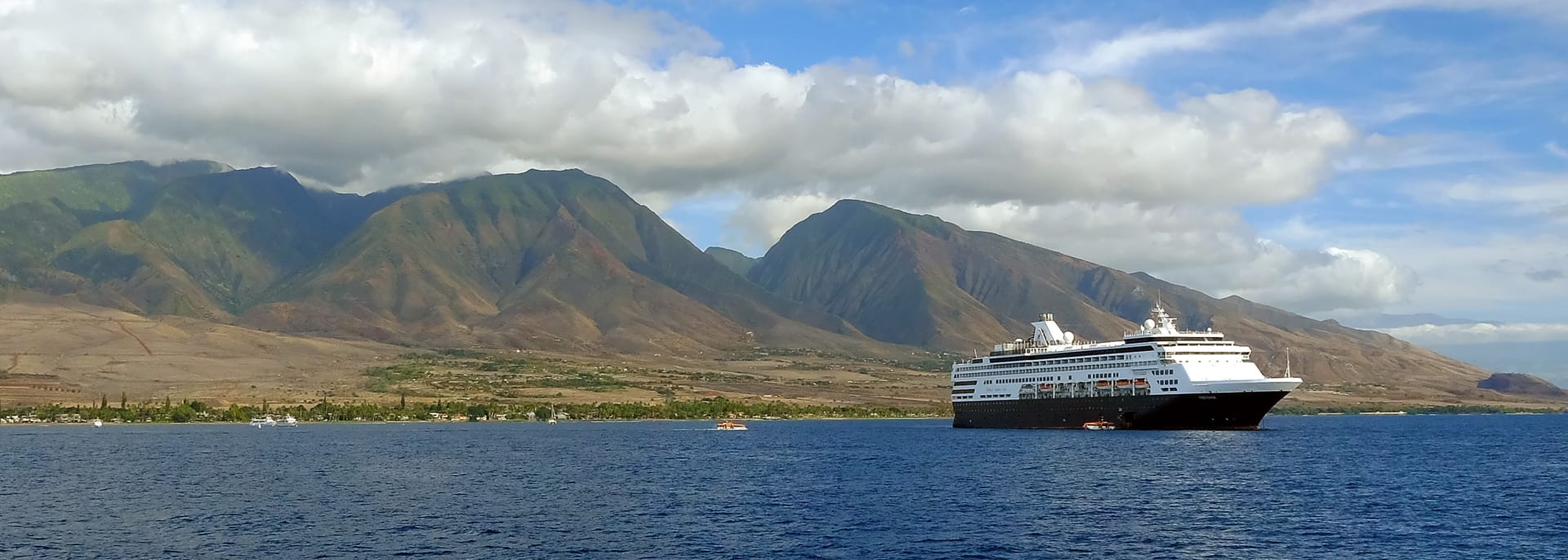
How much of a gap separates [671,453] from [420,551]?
3711 inches

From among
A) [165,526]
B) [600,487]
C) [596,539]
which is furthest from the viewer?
[600,487]

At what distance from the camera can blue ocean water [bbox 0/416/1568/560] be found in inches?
3140

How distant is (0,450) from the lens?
184 m

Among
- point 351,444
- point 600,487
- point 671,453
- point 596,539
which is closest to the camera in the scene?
point 596,539

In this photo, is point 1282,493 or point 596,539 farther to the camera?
point 1282,493

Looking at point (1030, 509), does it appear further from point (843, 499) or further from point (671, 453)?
point (671, 453)

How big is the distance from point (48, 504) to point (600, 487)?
148 feet

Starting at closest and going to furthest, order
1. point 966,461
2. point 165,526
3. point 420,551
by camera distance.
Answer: point 420,551 → point 165,526 → point 966,461

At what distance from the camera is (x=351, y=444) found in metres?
198

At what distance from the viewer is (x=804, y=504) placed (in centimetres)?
10300

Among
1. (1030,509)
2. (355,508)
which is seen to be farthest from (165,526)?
(1030,509)

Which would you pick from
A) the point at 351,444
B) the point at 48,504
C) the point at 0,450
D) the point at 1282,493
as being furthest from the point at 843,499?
the point at 0,450

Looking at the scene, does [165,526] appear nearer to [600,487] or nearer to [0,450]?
[600,487]

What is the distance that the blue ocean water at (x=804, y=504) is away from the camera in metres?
79.8
